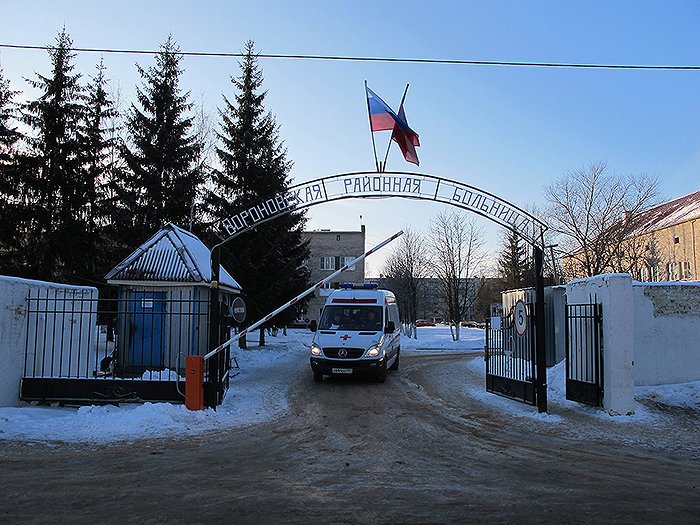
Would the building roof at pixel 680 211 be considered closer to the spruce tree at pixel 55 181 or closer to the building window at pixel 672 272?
the building window at pixel 672 272

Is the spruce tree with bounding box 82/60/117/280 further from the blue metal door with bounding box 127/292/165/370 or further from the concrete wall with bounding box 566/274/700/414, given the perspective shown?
the concrete wall with bounding box 566/274/700/414

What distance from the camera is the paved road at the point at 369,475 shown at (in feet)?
17.4

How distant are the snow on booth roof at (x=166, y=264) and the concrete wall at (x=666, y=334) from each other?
36.5ft

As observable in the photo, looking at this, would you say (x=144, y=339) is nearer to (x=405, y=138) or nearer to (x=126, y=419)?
(x=126, y=419)

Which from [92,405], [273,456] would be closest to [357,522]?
[273,456]

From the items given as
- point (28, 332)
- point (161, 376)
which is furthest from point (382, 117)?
point (28, 332)

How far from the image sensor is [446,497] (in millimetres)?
5820

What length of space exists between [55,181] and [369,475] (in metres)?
23.3

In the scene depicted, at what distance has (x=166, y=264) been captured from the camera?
16906 millimetres

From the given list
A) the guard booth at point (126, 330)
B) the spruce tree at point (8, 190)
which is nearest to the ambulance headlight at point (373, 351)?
the guard booth at point (126, 330)

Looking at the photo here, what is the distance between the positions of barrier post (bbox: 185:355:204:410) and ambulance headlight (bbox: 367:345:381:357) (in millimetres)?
5217

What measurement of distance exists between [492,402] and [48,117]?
75.1 feet

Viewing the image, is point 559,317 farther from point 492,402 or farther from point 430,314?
point 430,314

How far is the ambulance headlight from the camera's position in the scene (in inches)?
573
